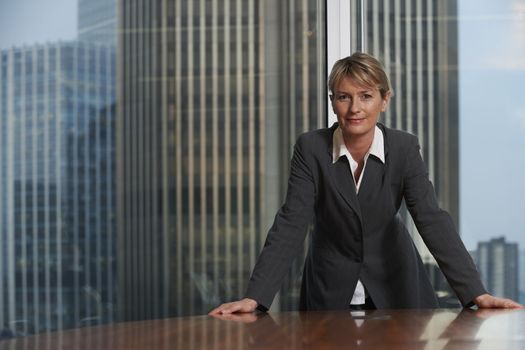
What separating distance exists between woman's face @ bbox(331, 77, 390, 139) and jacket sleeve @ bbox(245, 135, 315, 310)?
0.16 metres

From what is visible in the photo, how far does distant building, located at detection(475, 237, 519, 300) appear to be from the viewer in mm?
4008

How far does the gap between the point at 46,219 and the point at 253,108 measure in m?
1.10

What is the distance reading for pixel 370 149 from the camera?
2.23 meters

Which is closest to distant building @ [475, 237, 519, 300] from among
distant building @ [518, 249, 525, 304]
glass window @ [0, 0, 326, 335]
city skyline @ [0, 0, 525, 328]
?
distant building @ [518, 249, 525, 304]

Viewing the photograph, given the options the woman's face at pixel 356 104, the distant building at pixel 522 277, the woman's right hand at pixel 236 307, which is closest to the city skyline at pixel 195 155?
the distant building at pixel 522 277

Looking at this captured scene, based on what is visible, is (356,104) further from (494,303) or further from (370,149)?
(494,303)

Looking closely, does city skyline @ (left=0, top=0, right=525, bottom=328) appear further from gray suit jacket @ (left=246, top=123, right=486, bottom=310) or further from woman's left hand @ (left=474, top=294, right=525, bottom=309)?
woman's left hand @ (left=474, top=294, right=525, bottom=309)

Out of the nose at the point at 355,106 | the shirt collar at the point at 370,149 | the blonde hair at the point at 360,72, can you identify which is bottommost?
the shirt collar at the point at 370,149

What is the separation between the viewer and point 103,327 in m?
1.57

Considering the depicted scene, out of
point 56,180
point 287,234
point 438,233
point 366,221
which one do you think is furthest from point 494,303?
point 56,180

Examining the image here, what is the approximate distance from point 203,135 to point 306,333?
2.96 meters

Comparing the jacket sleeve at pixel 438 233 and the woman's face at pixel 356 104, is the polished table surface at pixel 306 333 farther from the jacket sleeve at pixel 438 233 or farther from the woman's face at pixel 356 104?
the woman's face at pixel 356 104

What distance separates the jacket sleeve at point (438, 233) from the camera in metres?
2.09

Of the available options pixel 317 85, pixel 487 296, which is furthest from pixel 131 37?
pixel 487 296
